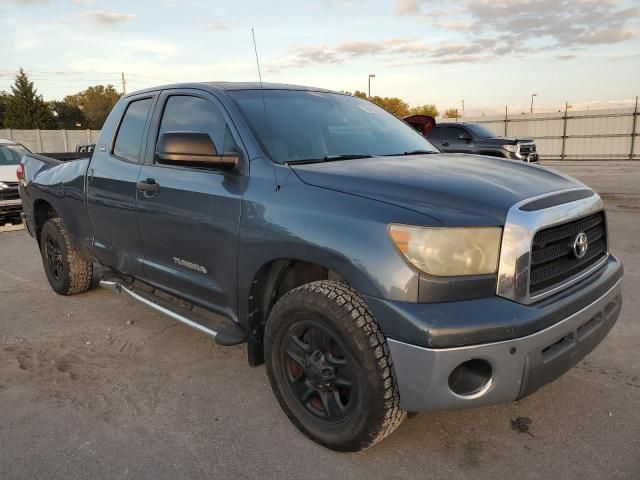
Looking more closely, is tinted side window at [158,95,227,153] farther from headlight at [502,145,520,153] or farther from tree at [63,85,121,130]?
tree at [63,85,121,130]

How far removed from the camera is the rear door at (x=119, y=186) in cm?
377

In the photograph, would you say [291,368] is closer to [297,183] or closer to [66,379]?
[297,183]

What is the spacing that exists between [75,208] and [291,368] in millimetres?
2788

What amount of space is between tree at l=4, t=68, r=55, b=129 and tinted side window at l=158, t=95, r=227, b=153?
66.5m

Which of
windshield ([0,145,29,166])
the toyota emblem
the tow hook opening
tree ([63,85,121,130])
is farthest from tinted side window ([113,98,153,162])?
tree ([63,85,121,130])

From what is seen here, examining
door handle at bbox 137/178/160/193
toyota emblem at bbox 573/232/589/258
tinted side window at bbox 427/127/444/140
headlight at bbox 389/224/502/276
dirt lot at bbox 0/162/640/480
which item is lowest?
dirt lot at bbox 0/162/640/480

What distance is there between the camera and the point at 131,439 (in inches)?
107

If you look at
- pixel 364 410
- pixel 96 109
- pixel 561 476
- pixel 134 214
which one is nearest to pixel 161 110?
pixel 134 214

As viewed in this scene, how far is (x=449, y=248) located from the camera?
2.21m

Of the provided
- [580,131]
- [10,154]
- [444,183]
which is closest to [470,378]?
[444,183]

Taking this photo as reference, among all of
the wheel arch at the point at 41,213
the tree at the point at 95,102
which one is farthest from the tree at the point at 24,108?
the wheel arch at the point at 41,213

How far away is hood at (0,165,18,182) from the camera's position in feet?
31.3

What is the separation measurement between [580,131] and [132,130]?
31.4m

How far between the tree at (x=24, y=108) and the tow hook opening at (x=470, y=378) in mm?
68755
